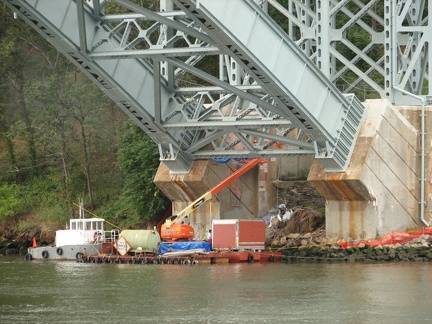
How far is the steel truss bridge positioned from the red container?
10.3 feet

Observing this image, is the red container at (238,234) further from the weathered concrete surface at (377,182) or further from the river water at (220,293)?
the weathered concrete surface at (377,182)

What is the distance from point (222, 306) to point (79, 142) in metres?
36.7

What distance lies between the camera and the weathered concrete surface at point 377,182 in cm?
6169

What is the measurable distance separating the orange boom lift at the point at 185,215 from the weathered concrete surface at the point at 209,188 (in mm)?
596

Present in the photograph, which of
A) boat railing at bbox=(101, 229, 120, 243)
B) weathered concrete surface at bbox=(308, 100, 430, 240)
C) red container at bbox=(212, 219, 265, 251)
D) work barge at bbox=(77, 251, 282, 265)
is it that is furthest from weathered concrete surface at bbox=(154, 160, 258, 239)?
weathered concrete surface at bbox=(308, 100, 430, 240)

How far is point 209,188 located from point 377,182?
25.8 ft

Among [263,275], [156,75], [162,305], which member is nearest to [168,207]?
[156,75]

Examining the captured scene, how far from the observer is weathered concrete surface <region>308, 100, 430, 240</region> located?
61688mm

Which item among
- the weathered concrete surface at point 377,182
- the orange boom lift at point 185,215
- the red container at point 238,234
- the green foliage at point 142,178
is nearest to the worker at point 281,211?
the orange boom lift at point 185,215

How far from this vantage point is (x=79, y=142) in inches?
3228

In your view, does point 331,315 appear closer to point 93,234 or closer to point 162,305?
point 162,305

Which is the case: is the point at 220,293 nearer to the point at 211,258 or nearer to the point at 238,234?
the point at 211,258

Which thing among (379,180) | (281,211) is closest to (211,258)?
(379,180)

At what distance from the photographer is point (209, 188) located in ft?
221
